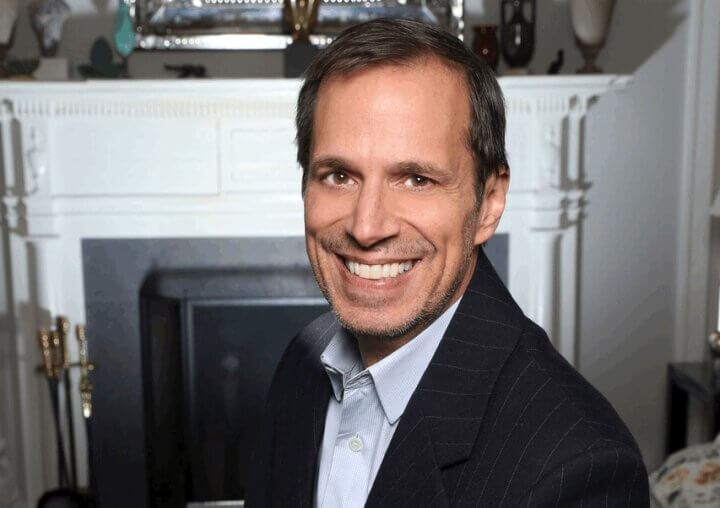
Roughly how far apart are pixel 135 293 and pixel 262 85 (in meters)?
0.84

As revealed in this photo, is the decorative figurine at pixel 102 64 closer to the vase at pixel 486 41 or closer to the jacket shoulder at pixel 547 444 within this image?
the vase at pixel 486 41

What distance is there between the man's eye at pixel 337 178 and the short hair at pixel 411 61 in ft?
0.25

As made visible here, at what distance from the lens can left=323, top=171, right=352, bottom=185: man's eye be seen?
103cm

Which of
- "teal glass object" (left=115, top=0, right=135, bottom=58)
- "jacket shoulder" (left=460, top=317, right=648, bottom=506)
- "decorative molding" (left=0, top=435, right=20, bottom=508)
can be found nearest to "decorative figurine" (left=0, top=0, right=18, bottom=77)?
"teal glass object" (left=115, top=0, right=135, bottom=58)

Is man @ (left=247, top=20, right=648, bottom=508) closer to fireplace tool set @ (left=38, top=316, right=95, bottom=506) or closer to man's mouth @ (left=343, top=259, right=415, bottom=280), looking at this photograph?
man's mouth @ (left=343, top=259, right=415, bottom=280)

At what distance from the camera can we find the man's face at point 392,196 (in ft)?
3.22

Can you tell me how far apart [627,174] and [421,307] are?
218 centimetres

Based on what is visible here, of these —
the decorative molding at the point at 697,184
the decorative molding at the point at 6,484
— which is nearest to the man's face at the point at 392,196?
→ the decorative molding at the point at 6,484

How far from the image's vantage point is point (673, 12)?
117 inches

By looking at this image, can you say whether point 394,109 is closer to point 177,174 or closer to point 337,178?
point 337,178

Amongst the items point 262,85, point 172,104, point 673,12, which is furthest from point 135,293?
point 673,12

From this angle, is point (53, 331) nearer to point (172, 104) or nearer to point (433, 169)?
point (172, 104)

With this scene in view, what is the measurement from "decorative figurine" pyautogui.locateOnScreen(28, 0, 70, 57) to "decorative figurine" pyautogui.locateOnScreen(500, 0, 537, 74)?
1383 mm

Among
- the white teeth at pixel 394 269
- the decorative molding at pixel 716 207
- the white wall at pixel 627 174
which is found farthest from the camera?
the white wall at pixel 627 174
